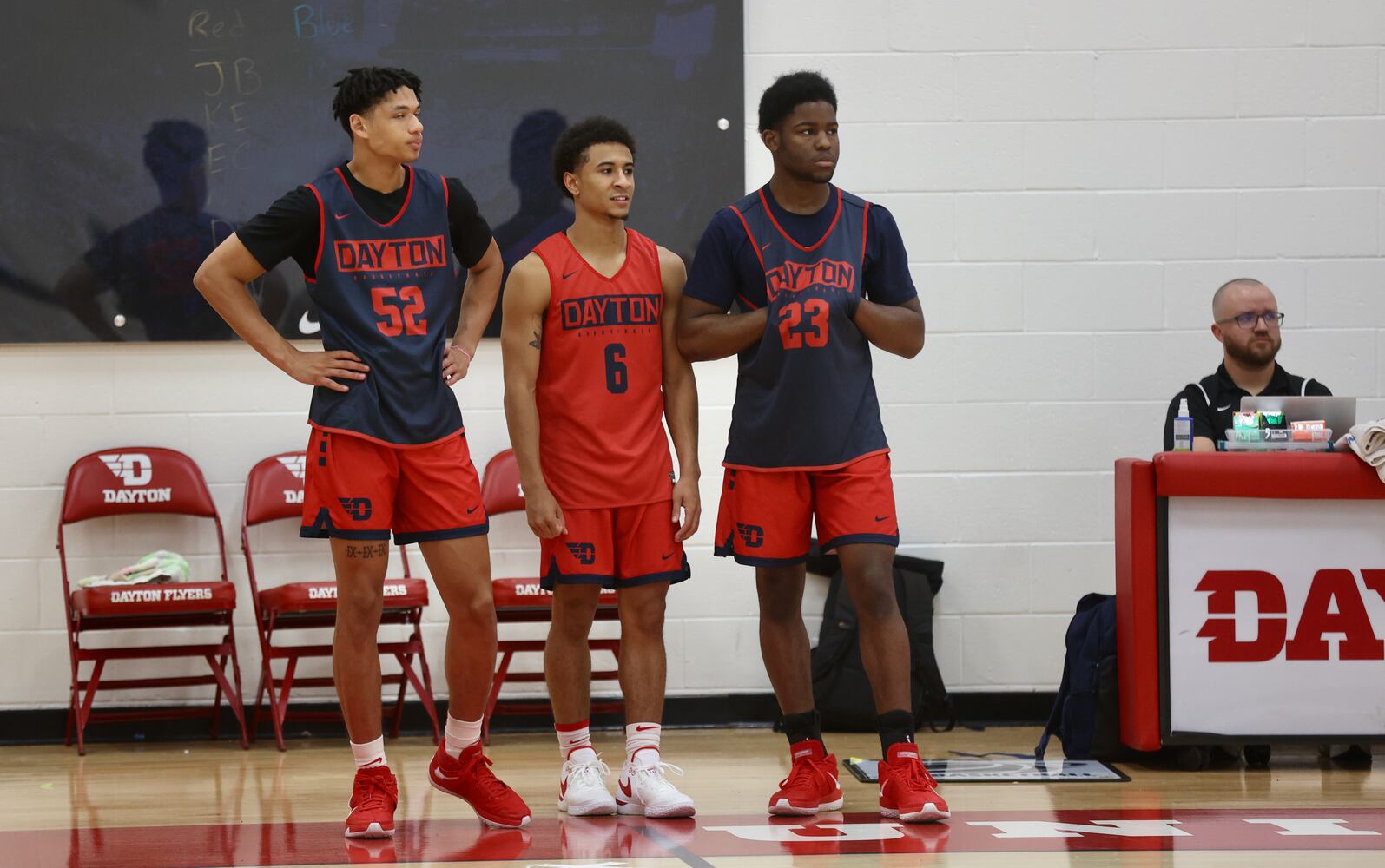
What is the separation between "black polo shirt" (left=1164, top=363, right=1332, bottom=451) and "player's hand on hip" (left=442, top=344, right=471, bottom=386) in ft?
6.95

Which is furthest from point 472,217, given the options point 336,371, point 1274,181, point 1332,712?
point 1274,181

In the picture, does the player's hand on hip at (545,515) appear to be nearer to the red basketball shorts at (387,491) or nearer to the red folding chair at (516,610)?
the red basketball shorts at (387,491)

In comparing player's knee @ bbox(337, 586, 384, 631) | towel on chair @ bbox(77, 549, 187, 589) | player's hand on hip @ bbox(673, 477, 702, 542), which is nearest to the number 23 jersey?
player's hand on hip @ bbox(673, 477, 702, 542)

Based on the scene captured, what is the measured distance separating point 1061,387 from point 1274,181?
3.43 ft

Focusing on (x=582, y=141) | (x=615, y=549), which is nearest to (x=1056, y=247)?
(x=582, y=141)

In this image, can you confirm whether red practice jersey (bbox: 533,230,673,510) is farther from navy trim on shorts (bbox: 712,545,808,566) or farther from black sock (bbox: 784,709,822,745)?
black sock (bbox: 784,709,822,745)

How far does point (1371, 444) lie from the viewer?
382 centimetres

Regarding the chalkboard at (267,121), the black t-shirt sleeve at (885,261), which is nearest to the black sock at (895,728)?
the black t-shirt sleeve at (885,261)

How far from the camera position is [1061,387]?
5129 millimetres

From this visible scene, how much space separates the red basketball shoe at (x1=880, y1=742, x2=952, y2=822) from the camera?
3125mm

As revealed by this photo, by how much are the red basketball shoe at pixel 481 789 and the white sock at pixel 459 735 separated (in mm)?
11

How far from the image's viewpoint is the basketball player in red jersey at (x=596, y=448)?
130 inches

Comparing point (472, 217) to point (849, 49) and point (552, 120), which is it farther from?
point (849, 49)

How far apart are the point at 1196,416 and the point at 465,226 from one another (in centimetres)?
225
